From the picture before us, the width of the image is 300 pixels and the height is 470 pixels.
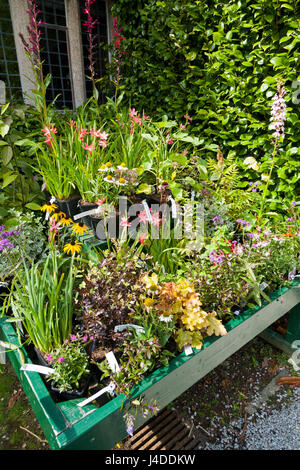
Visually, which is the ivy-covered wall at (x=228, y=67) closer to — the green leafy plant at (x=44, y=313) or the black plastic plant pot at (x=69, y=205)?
the black plastic plant pot at (x=69, y=205)

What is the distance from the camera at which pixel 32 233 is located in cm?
164

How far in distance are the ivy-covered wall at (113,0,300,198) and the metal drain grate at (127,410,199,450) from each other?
167 centimetres

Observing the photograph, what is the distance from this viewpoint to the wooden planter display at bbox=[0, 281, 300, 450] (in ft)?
2.88

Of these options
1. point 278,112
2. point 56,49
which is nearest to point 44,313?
point 278,112

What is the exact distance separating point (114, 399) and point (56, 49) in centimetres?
613

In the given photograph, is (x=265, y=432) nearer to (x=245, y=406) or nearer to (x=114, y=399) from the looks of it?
(x=245, y=406)

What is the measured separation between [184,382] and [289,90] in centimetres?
185

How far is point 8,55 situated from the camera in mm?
4816

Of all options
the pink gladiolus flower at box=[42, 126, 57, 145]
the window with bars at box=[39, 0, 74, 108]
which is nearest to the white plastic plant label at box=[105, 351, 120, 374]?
the pink gladiolus flower at box=[42, 126, 57, 145]

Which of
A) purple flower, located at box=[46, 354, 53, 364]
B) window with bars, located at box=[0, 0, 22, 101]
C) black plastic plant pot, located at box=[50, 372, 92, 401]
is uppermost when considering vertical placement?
window with bars, located at box=[0, 0, 22, 101]

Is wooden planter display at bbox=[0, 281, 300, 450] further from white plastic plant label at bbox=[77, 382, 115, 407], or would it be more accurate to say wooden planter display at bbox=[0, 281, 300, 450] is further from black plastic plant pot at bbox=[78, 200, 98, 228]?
black plastic plant pot at bbox=[78, 200, 98, 228]
